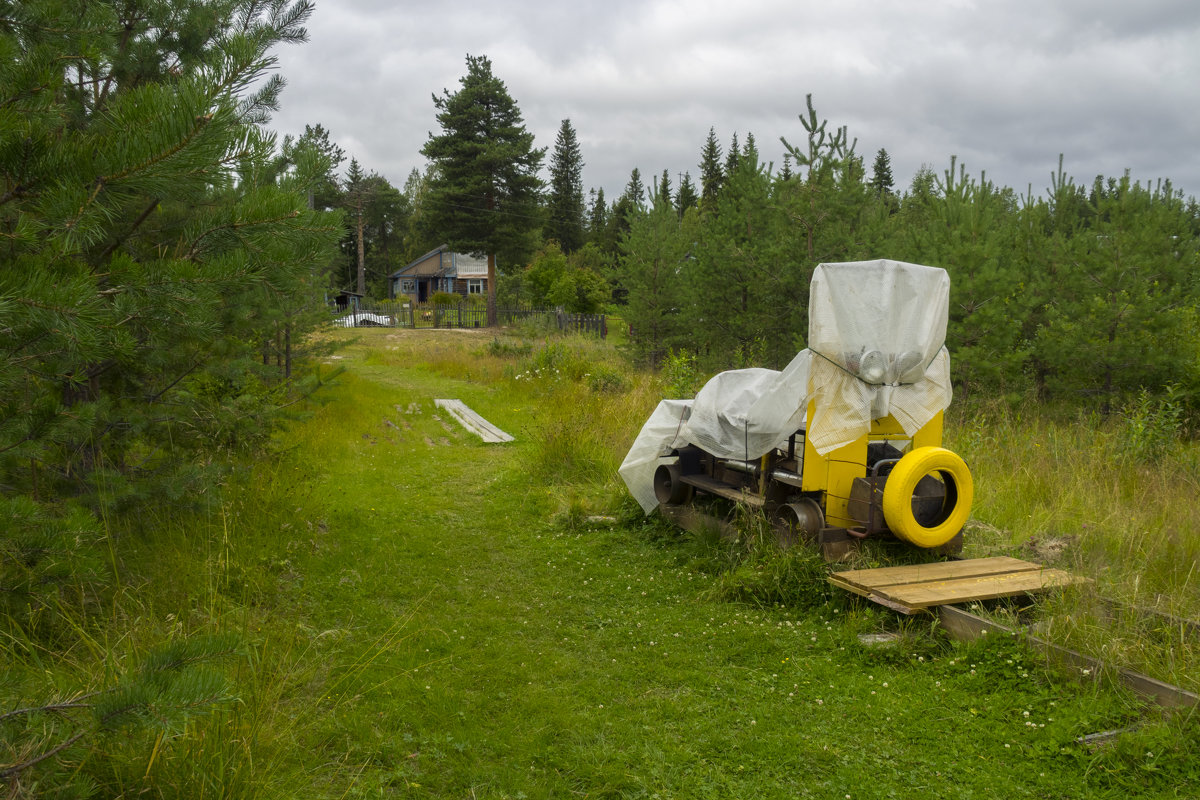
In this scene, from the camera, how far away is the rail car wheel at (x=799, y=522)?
5340mm

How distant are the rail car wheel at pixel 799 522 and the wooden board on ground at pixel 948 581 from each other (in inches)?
15.4

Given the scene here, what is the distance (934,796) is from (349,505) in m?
5.65

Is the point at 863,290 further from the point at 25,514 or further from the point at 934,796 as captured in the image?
the point at 25,514

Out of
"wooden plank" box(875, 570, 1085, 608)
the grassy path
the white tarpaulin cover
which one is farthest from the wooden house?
"wooden plank" box(875, 570, 1085, 608)

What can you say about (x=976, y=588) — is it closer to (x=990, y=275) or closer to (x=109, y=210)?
(x=109, y=210)

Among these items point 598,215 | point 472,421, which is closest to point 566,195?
point 598,215

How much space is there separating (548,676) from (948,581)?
8.36 feet

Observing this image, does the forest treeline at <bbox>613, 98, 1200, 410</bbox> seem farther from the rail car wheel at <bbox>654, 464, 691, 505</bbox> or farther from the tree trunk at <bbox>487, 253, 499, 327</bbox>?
the tree trunk at <bbox>487, 253, 499, 327</bbox>

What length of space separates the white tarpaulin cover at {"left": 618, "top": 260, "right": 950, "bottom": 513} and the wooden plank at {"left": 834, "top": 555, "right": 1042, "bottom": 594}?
0.84 metres

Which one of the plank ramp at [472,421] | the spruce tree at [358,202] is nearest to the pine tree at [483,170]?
the spruce tree at [358,202]

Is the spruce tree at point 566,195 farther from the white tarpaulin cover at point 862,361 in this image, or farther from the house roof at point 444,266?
the white tarpaulin cover at point 862,361

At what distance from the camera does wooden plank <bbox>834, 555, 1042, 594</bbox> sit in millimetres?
4836

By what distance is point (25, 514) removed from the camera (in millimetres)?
2541

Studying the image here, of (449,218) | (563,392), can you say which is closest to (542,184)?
(449,218)
